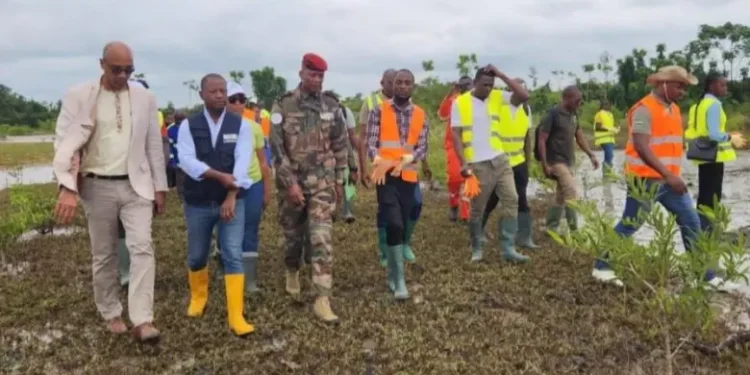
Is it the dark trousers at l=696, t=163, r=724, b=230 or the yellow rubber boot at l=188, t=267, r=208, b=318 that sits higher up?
the dark trousers at l=696, t=163, r=724, b=230

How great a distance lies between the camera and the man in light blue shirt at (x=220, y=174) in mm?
5070

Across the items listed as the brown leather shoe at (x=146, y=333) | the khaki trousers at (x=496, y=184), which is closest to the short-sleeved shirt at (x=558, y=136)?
the khaki trousers at (x=496, y=184)

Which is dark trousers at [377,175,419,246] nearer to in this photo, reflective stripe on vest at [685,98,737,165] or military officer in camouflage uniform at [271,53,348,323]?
military officer in camouflage uniform at [271,53,348,323]

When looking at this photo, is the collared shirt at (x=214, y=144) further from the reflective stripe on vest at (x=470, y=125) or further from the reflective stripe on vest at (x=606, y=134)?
the reflective stripe on vest at (x=606, y=134)

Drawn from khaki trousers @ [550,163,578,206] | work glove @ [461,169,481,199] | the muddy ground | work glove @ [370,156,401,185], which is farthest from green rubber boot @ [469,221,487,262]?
work glove @ [370,156,401,185]

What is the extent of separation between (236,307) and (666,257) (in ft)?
9.16

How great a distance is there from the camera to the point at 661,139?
19.4 ft

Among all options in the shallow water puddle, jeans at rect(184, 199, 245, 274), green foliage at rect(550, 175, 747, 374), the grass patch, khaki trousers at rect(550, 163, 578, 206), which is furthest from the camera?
the grass patch

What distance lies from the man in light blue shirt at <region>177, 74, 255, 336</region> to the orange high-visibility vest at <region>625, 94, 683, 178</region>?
297 centimetres

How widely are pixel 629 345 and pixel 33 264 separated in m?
5.87

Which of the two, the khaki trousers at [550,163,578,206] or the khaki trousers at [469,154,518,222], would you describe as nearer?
the khaki trousers at [469,154,518,222]

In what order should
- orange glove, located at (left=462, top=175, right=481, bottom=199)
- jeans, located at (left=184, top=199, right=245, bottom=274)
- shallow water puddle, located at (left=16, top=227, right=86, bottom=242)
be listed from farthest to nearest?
shallow water puddle, located at (left=16, top=227, right=86, bottom=242) < orange glove, located at (left=462, top=175, right=481, bottom=199) < jeans, located at (left=184, top=199, right=245, bottom=274)

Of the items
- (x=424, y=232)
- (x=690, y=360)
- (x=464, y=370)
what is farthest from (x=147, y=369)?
(x=424, y=232)

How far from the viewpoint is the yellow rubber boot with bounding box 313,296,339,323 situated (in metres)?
5.30
